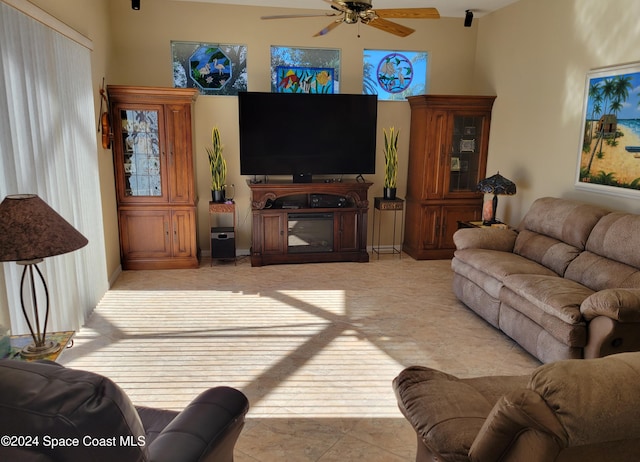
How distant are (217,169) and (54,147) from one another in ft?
7.95

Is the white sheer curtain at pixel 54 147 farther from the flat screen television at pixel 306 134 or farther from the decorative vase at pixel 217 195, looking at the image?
the flat screen television at pixel 306 134

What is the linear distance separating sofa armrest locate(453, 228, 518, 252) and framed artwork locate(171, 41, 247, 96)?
10.6 ft

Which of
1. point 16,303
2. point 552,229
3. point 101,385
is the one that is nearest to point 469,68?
point 552,229

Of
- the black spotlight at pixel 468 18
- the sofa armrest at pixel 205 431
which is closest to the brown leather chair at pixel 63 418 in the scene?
the sofa armrest at pixel 205 431

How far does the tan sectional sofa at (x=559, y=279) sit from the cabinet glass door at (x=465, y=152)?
4.98 feet

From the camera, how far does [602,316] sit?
2.86 meters

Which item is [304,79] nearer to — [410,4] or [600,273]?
[410,4]

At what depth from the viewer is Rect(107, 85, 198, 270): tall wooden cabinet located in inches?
204

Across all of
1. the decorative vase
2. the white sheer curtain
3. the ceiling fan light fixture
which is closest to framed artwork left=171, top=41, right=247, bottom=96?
the decorative vase

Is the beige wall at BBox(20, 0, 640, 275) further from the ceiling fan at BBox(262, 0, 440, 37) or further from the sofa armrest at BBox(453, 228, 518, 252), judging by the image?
the ceiling fan at BBox(262, 0, 440, 37)

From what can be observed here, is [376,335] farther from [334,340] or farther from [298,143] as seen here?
[298,143]

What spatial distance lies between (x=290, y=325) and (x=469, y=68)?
4.39 metres

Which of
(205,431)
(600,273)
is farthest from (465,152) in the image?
(205,431)

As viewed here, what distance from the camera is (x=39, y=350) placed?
84.2 inches
